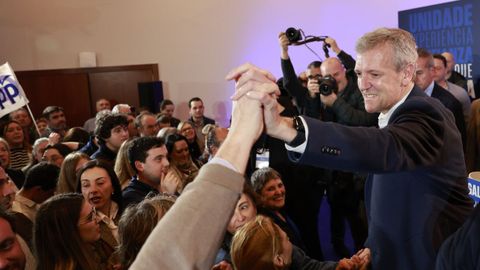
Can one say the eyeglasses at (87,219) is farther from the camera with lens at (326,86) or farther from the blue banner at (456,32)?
the blue banner at (456,32)

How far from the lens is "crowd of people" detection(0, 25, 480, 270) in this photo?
79cm

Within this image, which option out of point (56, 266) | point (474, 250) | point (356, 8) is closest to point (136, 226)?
point (56, 266)

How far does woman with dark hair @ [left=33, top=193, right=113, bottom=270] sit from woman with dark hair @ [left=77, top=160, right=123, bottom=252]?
716 mm

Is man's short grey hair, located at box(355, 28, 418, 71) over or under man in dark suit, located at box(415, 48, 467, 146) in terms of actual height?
over

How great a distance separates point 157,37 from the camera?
1034 centimetres

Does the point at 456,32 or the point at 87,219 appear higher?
the point at 456,32

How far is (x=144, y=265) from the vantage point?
2.35 ft

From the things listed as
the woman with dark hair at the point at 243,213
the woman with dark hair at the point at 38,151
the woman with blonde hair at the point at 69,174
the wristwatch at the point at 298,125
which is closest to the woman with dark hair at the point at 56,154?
the woman with dark hair at the point at 38,151

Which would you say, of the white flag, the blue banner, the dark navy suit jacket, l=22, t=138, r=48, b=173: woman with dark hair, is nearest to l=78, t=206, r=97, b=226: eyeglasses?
the dark navy suit jacket

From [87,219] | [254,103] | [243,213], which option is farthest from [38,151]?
[254,103]

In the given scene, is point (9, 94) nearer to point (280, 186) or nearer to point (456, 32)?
point (280, 186)

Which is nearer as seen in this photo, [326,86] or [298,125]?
[298,125]

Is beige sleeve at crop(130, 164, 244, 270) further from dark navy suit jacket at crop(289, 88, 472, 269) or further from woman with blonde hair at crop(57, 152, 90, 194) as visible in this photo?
woman with blonde hair at crop(57, 152, 90, 194)

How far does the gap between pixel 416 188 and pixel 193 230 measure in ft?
3.13
